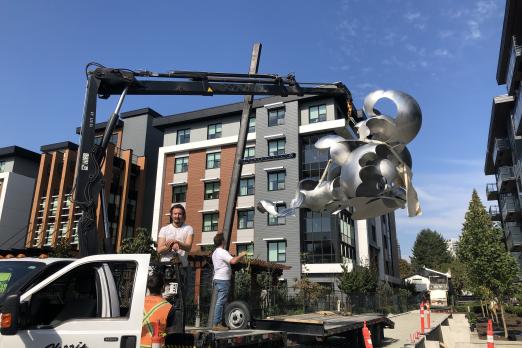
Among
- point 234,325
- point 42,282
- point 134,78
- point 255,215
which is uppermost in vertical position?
point 255,215

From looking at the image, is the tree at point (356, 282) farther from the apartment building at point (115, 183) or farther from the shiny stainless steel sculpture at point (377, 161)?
the shiny stainless steel sculpture at point (377, 161)

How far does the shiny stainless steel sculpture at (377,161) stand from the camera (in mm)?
7867

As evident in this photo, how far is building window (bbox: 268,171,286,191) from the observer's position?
40.7 meters

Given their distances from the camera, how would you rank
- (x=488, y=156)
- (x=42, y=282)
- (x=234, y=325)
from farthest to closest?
1. (x=488, y=156)
2. (x=234, y=325)
3. (x=42, y=282)

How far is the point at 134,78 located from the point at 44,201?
38557 mm

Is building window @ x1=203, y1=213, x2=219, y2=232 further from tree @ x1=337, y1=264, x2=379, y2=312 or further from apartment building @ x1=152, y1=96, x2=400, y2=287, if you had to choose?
tree @ x1=337, y1=264, x2=379, y2=312

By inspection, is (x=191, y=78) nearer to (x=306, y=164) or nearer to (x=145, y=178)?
(x=306, y=164)

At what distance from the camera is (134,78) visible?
909 cm

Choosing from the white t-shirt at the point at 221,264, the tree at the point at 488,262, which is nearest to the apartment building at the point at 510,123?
the tree at the point at 488,262

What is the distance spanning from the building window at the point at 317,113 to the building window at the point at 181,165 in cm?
1394

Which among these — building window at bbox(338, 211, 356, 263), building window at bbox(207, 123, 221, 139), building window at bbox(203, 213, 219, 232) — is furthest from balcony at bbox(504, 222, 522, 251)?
building window at bbox(207, 123, 221, 139)

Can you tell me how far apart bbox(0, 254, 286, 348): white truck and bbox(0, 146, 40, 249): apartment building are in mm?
43444

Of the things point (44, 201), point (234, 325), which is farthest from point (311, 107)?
point (234, 325)

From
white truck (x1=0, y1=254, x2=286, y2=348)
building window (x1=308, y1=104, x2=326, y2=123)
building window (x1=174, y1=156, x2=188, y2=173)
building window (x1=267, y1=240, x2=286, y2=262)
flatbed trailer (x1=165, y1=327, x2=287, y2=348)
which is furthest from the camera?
building window (x1=174, y1=156, x2=188, y2=173)
